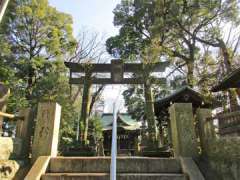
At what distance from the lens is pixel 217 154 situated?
4297 millimetres

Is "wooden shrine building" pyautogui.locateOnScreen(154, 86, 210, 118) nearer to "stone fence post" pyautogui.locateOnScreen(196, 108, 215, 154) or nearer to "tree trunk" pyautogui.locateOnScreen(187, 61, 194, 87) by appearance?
"tree trunk" pyautogui.locateOnScreen(187, 61, 194, 87)

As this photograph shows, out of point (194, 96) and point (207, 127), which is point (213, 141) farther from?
point (194, 96)

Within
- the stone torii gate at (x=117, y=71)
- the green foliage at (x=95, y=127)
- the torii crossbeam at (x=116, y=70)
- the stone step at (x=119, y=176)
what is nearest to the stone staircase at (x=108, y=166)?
the stone step at (x=119, y=176)

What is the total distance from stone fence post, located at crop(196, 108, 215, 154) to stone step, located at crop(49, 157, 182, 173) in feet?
2.34

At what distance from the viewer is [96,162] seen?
4.50 metres

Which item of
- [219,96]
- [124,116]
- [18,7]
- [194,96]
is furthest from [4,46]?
[124,116]

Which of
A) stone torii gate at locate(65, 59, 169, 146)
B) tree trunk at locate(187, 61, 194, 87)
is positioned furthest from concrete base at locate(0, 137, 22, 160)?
tree trunk at locate(187, 61, 194, 87)

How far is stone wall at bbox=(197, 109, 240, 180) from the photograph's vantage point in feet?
12.6

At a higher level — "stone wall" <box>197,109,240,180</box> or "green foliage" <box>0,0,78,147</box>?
"green foliage" <box>0,0,78,147</box>

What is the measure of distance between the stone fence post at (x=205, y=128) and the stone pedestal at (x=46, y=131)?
120 inches

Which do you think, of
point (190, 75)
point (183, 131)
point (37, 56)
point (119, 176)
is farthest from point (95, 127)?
point (119, 176)

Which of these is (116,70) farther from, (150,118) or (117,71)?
(150,118)

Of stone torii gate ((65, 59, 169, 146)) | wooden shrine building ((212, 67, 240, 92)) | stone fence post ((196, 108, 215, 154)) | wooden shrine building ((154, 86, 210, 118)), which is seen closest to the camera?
stone fence post ((196, 108, 215, 154))

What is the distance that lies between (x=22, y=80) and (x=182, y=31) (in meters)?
10.4
